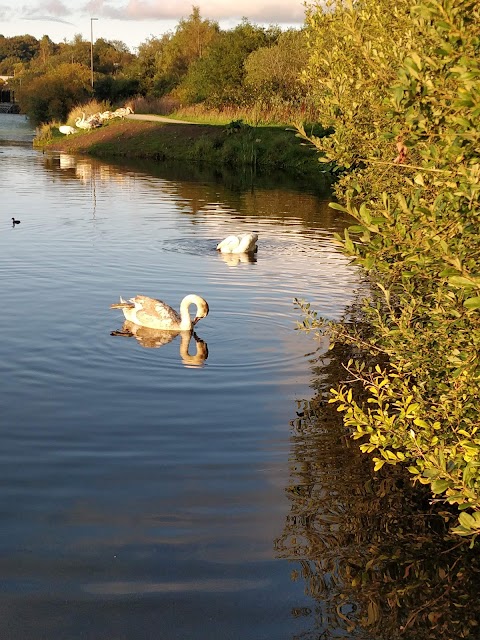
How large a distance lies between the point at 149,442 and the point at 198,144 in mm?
50089

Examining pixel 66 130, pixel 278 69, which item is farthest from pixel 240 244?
pixel 66 130

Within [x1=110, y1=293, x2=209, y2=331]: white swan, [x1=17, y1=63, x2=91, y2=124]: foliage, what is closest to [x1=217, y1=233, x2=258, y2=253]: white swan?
[x1=110, y1=293, x2=209, y2=331]: white swan

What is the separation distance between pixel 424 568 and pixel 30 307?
1061 centimetres

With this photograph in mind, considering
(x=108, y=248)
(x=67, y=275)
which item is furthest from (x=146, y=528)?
(x=108, y=248)

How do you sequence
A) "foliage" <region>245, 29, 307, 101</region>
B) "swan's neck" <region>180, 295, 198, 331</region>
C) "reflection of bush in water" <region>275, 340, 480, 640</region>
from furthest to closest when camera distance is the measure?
"foliage" <region>245, 29, 307, 101</region> → "swan's neck" <region>180, 295, 198, 331</region> → "reflection of bush in water" <region>275, 340, 480, 640</region>

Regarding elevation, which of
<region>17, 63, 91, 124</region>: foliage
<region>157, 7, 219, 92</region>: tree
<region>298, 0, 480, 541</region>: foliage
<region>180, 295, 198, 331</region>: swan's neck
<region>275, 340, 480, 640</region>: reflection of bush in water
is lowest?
<region>275, 340, 480, 640</region>: reflection of bush in water

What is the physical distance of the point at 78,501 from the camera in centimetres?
905

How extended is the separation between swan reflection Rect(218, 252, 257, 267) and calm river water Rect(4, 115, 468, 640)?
13 cm

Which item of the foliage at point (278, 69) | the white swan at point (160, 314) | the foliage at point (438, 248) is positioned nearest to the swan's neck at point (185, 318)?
the white swan at point (160, 314)

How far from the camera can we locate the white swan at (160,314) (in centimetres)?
1553

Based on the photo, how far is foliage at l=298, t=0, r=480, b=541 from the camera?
5.88 metres

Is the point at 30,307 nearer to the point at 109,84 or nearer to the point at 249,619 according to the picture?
the point at 249,619

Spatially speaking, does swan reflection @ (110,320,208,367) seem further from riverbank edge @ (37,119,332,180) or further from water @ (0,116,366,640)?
riverbank edge @ (37,119,332,180)

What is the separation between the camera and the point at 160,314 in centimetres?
1558
